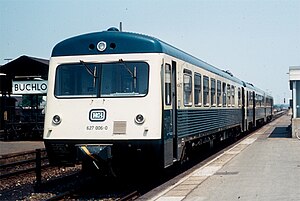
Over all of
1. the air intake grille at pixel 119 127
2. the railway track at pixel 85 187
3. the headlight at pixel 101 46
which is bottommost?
the railway track at pixel 85 187

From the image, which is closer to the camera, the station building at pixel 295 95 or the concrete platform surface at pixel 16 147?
the concrete platform surface at pixel 16 147

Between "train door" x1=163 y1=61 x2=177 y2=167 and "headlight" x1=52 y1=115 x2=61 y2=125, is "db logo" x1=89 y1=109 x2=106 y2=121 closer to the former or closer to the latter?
"headlight" x1=52 y1=115 x2=61 y2=125

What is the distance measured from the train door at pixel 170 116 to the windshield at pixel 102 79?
59 centimetres

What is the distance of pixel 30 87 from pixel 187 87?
50.6 ft

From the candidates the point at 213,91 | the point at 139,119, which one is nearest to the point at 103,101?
the point at 139,119

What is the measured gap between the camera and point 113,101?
1061cm

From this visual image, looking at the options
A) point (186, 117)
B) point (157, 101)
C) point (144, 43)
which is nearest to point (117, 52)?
point (144, 43)

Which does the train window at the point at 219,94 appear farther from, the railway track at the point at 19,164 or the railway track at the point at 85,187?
the railway track at the point at 19,164

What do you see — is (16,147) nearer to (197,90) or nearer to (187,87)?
(197,90)

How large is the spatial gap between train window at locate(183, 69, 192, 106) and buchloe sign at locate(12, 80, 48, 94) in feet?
47.7

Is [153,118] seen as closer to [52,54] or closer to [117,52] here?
[117,52]

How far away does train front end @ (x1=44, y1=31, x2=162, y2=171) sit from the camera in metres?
10.3

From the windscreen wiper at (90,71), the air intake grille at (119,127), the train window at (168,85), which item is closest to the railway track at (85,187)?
the air intake grille at (119,127)

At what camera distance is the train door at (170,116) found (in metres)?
10.7
